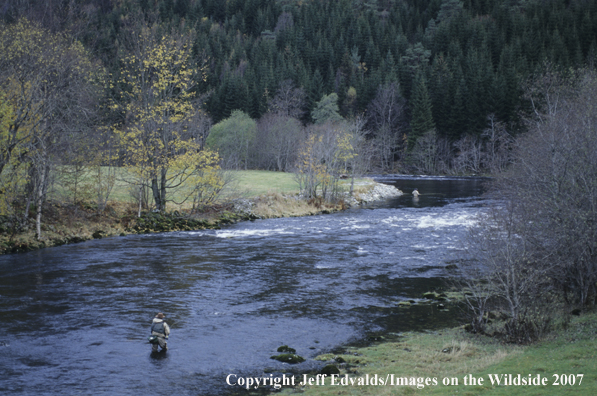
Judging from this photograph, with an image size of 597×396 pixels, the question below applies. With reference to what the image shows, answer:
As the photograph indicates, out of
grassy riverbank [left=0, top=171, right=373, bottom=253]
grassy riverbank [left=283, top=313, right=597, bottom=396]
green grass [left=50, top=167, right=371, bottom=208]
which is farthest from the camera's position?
green grass [left=50, top=167, right=371, bottom=208]

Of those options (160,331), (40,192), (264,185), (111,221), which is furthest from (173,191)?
(160,331)

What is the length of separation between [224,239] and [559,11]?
14965 centimetres

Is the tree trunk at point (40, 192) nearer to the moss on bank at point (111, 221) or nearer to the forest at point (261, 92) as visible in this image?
the forest at point (261, 92)

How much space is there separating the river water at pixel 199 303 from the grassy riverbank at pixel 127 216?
178 cm

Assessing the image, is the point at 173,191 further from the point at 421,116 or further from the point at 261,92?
the point at 261,92

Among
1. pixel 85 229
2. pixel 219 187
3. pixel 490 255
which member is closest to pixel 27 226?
pixel 85 229

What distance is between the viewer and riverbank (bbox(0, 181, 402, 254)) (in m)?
30.8

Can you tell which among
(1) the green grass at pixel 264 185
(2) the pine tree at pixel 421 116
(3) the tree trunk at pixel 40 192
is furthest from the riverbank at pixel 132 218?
(2) the pine tree at pixel 421 116

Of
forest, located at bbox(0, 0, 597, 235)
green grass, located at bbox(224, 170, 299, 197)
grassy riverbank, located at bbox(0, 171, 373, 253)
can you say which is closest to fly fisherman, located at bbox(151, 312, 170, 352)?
grassy riverbank, located at bbox(0, 171, 373, 253)

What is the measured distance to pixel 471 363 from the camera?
1246cm

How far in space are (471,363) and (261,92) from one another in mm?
118104

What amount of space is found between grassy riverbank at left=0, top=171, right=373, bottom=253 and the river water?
1776mm

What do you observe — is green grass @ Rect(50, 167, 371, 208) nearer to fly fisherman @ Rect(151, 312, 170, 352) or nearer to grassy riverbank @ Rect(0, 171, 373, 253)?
grassy riverbank @ Rect(0, 171, 373, 253)

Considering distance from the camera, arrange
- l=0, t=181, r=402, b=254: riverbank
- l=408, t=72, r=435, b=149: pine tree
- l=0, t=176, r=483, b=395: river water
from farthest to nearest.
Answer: l=408, t=72, r=435, b=149: pine tree
l=0, t=181, r=402, b=254: riverbank
l=0, t=176, r=483, b=395: river water
